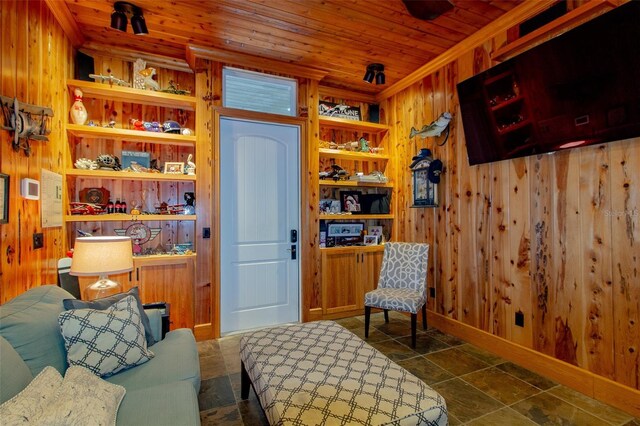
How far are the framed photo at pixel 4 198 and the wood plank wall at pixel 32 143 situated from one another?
0.04m

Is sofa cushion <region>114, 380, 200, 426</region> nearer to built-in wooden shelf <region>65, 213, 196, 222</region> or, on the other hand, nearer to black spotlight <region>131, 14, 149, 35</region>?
built-in wooden shelf <region>65, 213, 196, 222</region>

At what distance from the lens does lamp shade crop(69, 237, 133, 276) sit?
A: 2.05 meters

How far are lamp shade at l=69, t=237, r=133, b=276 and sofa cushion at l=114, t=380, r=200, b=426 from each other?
0.96m

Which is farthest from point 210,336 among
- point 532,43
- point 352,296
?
point 532,43

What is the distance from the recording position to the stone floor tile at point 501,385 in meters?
2.15

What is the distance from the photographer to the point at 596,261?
7.10 feet

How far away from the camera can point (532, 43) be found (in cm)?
248

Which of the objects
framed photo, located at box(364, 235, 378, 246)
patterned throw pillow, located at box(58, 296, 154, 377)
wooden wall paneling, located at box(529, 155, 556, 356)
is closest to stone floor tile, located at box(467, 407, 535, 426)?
wooden wall paneling, located at box(529, 155, 556, 356)

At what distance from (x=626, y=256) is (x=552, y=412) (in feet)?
3.59

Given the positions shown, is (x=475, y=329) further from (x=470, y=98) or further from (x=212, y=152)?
(x=212, y=152)

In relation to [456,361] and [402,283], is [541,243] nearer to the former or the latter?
[456,361]

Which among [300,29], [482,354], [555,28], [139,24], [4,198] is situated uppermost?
[300,29]

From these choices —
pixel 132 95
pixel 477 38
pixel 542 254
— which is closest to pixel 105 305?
pixel 132 95

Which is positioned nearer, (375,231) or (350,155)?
(350,155)
